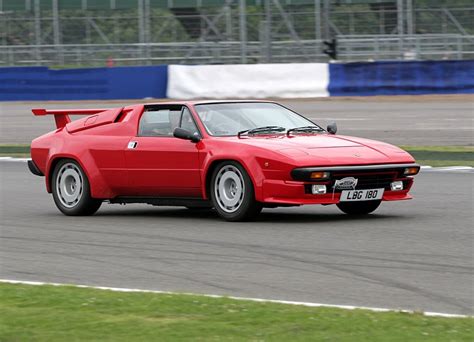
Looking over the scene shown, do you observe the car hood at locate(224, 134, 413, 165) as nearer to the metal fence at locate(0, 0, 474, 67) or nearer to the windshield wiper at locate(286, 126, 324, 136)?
the windshield wiper at locate(286, 126, 324, 136)

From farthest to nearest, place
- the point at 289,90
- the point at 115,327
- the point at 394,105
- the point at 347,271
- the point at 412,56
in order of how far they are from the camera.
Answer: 1. the point at 412,56
2. the point at 289,90
3. the point at 394,105
4. the point at 347,271
5. the point at 115,327

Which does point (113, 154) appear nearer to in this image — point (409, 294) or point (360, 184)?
point (360, 184)

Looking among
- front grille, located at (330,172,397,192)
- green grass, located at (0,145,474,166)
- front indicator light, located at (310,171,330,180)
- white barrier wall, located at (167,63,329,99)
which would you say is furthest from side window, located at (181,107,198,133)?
white barrier wall, located at (167,63,329,99)

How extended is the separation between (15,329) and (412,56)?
37483mm

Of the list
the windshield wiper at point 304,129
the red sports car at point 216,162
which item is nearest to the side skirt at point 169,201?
the red sports car at point 216,162

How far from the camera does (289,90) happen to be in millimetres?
35031

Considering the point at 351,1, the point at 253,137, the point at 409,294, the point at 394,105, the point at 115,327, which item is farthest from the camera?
the point at 351,1

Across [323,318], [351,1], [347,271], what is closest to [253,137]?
[347,271]

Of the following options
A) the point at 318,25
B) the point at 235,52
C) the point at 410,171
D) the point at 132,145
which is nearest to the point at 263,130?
the point at 132,145

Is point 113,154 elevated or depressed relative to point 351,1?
depressed

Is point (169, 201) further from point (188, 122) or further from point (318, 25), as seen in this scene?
point (318, 25)

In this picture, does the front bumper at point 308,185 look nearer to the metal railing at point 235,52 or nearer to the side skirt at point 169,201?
the side skirt at point 169,201

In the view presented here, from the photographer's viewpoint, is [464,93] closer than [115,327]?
No

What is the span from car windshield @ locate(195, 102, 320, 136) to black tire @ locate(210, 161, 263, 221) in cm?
54
